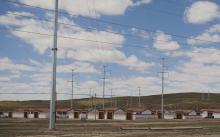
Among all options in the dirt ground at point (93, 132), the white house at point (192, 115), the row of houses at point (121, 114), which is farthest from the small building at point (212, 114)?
the dirt ground at point (93, 132)

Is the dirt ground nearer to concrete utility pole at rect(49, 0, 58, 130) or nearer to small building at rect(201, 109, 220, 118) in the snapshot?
concrete utility pole at rect(49, 0, 58, 130)

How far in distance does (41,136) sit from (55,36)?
14.2m

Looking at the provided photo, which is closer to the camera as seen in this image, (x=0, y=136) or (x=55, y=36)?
(x=0, y=136)

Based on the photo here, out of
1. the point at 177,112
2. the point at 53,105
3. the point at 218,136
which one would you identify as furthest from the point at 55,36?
the point at 177,112

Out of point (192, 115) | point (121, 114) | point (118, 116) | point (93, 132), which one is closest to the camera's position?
point (93, 132)

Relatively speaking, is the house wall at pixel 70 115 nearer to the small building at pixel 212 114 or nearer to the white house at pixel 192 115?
the white house at pixel 192 115

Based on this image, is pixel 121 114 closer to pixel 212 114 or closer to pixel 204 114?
pixel 204 114

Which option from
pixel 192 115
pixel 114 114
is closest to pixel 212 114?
pixel 192 115

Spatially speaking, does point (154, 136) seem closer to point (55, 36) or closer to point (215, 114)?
point (55, 36)

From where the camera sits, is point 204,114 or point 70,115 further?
point 70,115

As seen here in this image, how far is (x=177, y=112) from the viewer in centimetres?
13988

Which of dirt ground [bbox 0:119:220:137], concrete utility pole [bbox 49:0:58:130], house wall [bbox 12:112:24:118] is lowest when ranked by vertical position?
house wall [bbox 12:112:24:118]

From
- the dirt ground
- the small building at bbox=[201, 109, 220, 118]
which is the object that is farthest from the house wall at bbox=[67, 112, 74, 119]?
the dirt ground

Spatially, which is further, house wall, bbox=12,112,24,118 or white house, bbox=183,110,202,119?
house wall, bbox=12,112,24,118
